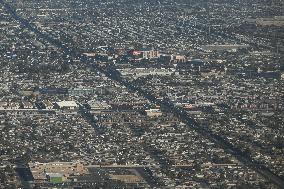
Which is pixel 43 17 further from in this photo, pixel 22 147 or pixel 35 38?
pixel 22 147

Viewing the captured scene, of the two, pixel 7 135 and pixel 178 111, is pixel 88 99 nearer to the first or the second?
pixel 178 111

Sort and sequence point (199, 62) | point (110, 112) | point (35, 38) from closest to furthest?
1. point (110, 112)
2. point (199, 62)
3. point (35, 38)

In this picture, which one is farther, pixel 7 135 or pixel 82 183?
pixel 7 135

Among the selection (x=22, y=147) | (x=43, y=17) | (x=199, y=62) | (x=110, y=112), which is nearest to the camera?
(x=22, y=147)

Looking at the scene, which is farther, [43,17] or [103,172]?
[43,17]

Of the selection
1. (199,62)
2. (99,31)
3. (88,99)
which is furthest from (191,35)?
(88,99)

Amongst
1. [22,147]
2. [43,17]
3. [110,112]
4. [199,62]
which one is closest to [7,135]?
[22,147]
